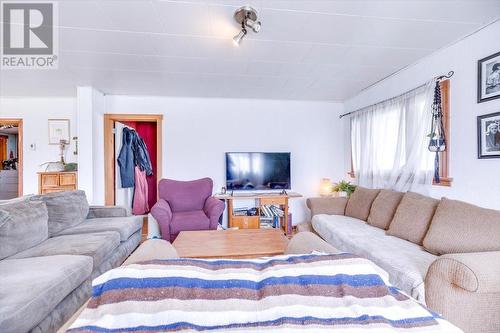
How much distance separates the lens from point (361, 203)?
2.79 metres

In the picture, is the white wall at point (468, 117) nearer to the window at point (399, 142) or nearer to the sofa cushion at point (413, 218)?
the window at point (399, 142)

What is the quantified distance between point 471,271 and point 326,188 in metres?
2.55

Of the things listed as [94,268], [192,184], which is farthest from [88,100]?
[94,268]

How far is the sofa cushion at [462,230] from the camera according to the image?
4.84 feet

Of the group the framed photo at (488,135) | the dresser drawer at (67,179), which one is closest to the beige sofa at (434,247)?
the framed photo at (488,135)

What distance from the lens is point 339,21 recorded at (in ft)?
5.85

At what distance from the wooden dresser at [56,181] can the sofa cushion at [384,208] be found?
13.4 feet

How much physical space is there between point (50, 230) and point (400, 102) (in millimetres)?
3840

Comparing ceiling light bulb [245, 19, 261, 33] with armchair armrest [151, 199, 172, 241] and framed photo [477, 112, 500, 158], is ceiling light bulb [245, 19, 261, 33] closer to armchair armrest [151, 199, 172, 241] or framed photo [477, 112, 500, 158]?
framed photo [477, 112, 500, 158]

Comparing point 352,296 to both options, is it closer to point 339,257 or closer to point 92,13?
point 339,257

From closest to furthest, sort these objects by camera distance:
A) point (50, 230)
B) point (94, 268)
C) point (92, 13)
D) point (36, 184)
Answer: point (92, 13) → point (94, 268) → point (50, 230) → point (36, 184)

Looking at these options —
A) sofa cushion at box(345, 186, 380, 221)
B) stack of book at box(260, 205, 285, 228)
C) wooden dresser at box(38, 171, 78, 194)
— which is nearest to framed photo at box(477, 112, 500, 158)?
sofa cushion at box(345, 186, 380, 221)

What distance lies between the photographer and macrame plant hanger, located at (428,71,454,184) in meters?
2.21

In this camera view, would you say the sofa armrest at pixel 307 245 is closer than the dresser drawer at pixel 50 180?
Yes
